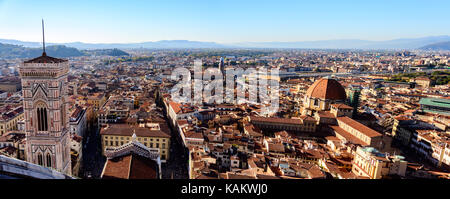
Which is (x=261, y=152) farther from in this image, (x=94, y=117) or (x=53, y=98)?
(x=94, y=117)

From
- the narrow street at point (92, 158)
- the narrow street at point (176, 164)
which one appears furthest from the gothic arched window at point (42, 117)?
the narrow street at point (176, 164)

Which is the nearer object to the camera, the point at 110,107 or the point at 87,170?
the point at 87,170

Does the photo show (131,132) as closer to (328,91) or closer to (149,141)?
(149,141)

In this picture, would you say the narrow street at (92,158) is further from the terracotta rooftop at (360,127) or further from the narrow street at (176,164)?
the terracotta rooftop at (360,127)

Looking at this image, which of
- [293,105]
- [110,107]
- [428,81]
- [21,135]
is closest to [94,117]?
[110,107]
